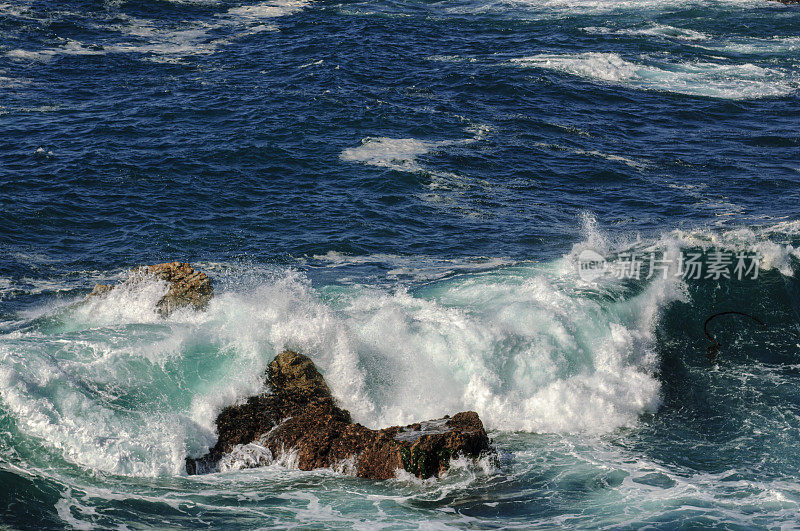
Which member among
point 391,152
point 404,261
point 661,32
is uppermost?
point 661,32

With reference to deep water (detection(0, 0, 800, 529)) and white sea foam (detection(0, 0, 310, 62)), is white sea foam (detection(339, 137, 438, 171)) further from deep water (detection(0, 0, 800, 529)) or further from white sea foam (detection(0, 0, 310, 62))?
white sea foam (detection(0, 0, 310, 62))

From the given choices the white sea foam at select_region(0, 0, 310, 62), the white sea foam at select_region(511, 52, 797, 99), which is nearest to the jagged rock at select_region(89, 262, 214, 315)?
the white sea foam at select_region(0, 0, 310, 62)

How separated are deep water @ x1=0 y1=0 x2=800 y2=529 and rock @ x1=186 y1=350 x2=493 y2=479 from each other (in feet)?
0.74

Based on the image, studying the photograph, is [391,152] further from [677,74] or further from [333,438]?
[677,74]

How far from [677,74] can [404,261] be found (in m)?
15.5

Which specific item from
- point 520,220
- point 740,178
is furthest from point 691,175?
point 520,220

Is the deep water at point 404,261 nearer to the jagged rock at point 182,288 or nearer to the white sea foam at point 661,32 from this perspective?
the jagged rock at point 182,288

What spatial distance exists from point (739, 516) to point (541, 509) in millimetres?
1937

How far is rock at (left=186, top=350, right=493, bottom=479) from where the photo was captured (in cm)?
877

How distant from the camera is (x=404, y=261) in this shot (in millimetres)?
15055

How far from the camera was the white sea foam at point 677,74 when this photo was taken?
24750mm

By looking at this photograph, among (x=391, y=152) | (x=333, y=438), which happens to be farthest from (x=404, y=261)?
(x=333, y=438)

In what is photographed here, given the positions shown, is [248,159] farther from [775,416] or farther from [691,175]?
[775,416]

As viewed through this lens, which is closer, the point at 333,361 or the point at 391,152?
the point at 333,361
